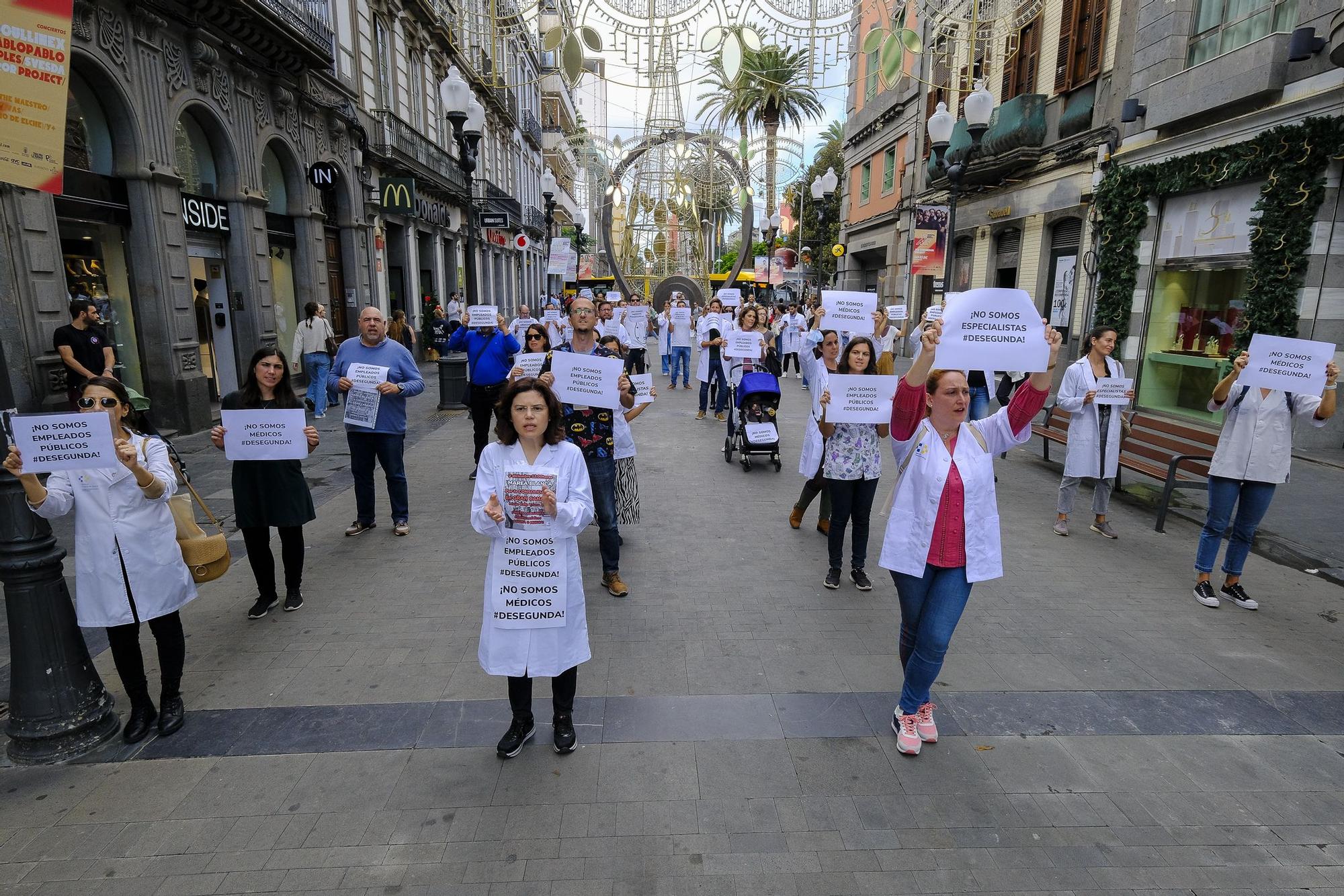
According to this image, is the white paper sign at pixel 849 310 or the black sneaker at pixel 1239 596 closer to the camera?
the black sneaker at pixel 1239 596

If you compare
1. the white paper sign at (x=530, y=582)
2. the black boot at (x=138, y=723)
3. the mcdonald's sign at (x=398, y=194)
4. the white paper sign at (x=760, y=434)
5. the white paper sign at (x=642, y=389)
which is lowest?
the black boot at (x=138, y=723)

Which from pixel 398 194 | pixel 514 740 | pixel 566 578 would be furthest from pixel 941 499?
pixel 398 194

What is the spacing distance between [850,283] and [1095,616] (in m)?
29.5

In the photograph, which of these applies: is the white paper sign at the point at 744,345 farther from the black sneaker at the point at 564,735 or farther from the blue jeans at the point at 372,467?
the black sneaker at the point at 564,735

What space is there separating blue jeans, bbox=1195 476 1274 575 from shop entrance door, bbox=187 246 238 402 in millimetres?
13751

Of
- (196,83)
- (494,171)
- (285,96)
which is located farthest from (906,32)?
(494,171)

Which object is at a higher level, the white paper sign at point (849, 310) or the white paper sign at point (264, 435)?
the white paper sign at point (849, 310)

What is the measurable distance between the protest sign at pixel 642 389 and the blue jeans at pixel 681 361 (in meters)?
10.7

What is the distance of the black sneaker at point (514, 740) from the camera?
348 centimetres

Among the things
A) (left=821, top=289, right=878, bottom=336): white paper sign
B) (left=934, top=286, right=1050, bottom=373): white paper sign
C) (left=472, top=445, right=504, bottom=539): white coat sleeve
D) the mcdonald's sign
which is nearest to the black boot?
(left=472, top=445, right=504, bottom=539): white coat sleeve

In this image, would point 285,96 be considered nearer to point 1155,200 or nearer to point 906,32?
point 906,32

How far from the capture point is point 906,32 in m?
8.90

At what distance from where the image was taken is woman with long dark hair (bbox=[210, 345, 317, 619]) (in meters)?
4.89

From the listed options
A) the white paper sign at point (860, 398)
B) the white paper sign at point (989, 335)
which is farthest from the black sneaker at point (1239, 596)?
the white paper sign at point (989, 335)
